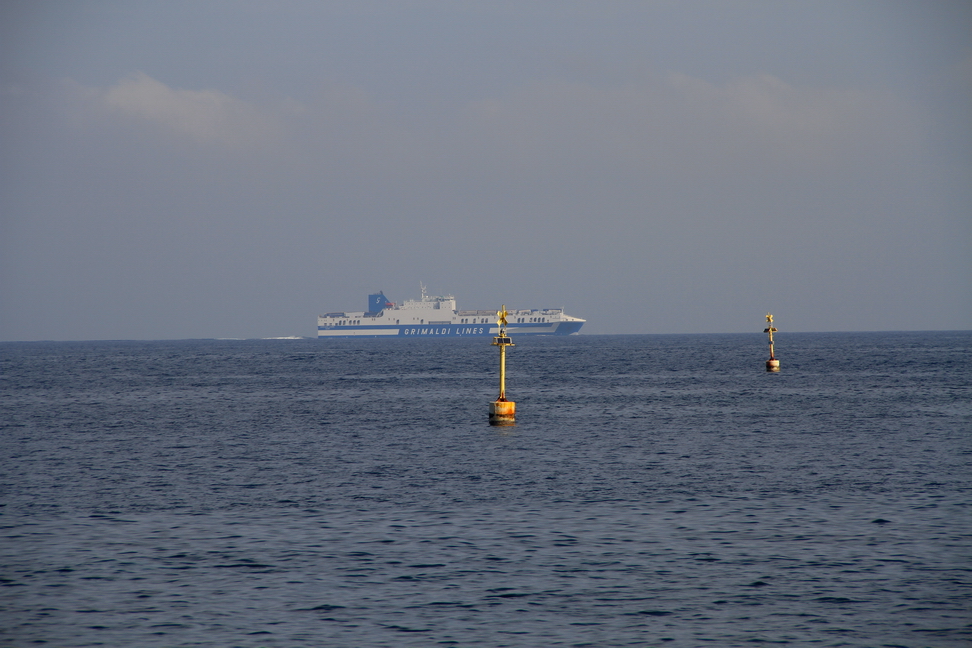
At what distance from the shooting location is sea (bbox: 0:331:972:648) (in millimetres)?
14531

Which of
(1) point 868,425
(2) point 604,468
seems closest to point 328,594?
(2) point 604,468

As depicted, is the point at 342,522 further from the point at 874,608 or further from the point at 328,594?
the point at 874,608

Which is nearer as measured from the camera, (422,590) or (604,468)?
(422,590)

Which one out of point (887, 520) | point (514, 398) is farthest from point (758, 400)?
point (887, 520)

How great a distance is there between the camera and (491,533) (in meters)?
20.5

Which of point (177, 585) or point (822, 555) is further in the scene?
point (822, 555)

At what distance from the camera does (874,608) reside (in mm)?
15078

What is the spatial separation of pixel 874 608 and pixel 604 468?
15155 mm

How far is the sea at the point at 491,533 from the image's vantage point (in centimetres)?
1453

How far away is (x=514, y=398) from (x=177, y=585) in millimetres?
46529

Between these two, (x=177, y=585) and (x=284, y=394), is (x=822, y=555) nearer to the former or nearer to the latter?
(x=177, y=585)

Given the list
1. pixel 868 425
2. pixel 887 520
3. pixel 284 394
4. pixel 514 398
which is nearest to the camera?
pixel 887 520

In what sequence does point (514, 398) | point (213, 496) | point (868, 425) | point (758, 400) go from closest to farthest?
1. point (213, 496)
2. point (868, 425)
3. point (758, 400)
4. point (514, 398)

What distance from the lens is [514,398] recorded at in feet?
205
